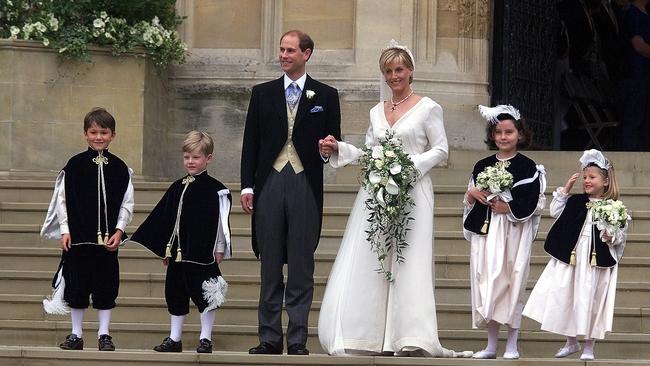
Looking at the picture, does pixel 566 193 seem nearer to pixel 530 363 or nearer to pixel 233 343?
pixel 530 363

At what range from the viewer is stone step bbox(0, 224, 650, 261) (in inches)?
579

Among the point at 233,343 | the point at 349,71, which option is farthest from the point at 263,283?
the point at 349,71

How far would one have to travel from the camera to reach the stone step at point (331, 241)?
14711 mm

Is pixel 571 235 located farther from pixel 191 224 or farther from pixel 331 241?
pixel 331 241

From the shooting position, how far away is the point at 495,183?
41.6 ft

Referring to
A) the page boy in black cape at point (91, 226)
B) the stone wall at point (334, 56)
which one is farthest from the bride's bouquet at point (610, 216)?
the stone wall at point (334, 56)

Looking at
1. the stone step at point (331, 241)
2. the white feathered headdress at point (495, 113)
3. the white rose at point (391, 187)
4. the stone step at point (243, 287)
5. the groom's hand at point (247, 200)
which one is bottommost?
the stone step at point (243, 287)

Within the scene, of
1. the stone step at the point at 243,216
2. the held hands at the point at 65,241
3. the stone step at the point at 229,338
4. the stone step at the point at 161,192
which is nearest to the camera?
the held hands at the point at 65,241

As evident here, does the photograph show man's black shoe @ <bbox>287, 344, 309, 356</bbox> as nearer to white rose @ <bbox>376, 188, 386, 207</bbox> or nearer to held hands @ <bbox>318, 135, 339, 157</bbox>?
white rose @ <bbox>376, 188, 386, 207</bbox>

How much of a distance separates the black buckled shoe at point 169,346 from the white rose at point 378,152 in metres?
1.82

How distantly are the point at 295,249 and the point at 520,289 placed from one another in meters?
1.55

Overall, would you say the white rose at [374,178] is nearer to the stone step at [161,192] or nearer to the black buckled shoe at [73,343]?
the black buckled shoe at [73,343]

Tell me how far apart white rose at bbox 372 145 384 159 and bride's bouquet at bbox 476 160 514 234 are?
36.0 inches

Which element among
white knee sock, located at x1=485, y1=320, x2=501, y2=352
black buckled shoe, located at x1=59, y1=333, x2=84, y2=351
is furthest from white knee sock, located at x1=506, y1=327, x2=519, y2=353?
black buckled shoe, located at x1=59, y1=333, x2=84, y2=351
